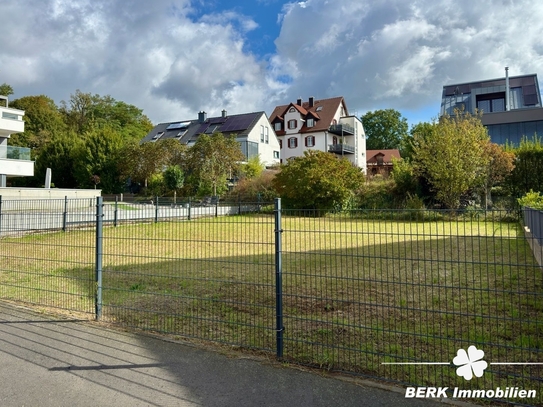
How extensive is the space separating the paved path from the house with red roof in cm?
4131

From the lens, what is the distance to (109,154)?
40.0 m

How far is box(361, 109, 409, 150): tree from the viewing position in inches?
2425

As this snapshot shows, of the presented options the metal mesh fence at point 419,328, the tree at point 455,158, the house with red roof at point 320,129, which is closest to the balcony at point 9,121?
the house with red roof at point 320,129

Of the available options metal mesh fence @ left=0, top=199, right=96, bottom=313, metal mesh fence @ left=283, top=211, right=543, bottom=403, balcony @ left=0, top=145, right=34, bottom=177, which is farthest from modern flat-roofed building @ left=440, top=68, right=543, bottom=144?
metal mesh fence @ left=283, top=211, right=543, bottom=403

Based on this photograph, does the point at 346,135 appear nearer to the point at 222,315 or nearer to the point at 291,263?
the point at 291,263

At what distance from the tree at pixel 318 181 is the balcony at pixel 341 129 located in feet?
69.8

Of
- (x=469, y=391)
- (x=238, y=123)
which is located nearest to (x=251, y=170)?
(x=238, y=123)

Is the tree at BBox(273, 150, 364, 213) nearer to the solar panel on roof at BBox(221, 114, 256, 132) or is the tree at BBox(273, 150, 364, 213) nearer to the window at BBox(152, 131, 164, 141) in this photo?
the solar panel on roof at BBox(221, 114, 256, 132)

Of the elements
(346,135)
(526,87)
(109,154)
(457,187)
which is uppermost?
(526,87)

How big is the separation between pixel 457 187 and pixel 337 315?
18529 mm

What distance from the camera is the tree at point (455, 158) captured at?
20531mm

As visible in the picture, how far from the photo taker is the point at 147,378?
125 inches

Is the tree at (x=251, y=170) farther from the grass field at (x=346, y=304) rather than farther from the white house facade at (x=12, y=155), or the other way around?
the grass field at (x=346, y=304)

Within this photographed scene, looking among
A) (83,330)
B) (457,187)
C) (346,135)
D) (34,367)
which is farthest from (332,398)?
(346,135)
